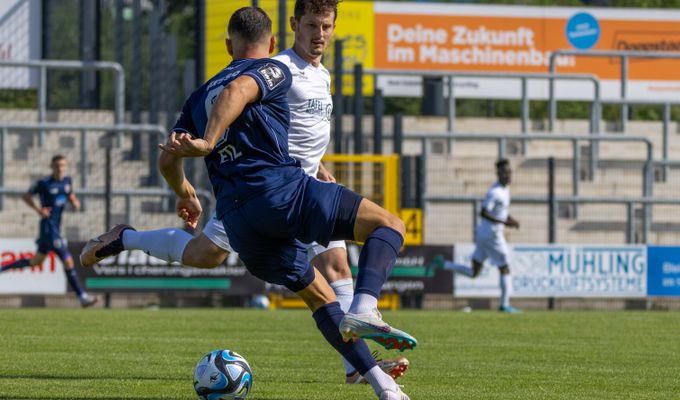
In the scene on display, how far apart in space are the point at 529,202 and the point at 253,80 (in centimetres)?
1727

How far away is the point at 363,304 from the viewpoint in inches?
259

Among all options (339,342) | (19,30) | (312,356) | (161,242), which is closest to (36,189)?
(19,30)

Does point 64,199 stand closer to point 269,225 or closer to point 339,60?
point 339,60

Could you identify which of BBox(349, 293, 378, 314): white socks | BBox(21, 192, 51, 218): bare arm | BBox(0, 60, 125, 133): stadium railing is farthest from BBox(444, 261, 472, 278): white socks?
BBox(349, 293, 378, 314): white socks

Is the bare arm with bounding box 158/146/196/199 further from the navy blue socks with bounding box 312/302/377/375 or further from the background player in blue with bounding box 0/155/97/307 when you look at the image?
the background player in blue with bounding box 0/155/97/307

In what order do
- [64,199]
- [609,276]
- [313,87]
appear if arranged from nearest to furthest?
[313,87]
[64,199]
[609,276]

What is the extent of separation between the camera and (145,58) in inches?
1944

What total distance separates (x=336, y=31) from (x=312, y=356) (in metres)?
16.9

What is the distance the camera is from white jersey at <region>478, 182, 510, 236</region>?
21.1 m

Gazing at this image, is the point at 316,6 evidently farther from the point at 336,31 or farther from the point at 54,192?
the point at 336,31

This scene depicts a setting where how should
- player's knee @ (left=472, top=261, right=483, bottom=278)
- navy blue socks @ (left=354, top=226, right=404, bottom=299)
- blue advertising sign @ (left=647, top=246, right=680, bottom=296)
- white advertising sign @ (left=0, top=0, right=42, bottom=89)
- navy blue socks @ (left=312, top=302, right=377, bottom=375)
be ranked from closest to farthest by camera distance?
navy blue socks @ (left=354, top=226, right=404, bottom=299) < navy blue socks @ (left=312, top=302, right=377, bottom=375) < player's knee @ (left=472, top=261, right=483, bottom=278) < blue advertising sign @ (left=647, top=246, right=680, bottom=296) < white advertising sign @ (left=0, top=0, right=42, bottom=89)

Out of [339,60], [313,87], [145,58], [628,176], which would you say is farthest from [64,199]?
[145,58]

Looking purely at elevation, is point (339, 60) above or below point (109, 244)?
above

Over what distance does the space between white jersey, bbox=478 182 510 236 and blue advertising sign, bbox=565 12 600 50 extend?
8.64 m
